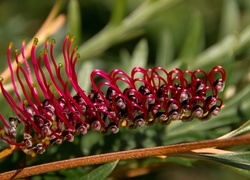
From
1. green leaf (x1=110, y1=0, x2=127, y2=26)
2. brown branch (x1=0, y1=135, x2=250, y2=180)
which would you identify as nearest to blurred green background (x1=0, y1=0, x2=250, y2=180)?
green leaf (x1=110, y1=0, x2=127, y2=26)

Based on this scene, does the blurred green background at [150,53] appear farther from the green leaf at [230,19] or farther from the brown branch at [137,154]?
the brown branch at [137,154]

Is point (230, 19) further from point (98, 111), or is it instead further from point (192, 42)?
point (98, 111)

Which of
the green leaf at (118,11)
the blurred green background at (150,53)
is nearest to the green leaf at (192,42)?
the blurred green background at (150,53)

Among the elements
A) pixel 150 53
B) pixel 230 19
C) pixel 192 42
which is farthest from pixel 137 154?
pixel 150 53

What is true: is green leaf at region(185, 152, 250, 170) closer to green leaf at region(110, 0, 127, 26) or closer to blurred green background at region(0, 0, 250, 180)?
blurred green background at region(0, 0, 250, 180)

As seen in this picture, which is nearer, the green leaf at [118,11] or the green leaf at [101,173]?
the green leaf at [101,173]

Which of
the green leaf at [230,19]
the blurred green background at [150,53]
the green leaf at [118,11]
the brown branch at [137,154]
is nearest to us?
the brown branch at [137,154]
